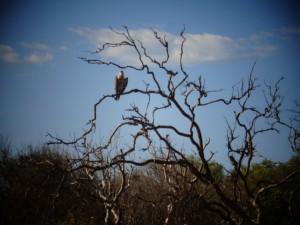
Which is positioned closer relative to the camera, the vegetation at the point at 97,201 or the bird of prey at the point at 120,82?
the bird of prey at the point at 120,82

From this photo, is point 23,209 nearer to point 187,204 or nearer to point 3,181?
point 3,181

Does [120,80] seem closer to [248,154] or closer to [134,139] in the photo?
[134,139]

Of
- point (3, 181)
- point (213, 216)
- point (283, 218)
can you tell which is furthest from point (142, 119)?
point (3, 181)

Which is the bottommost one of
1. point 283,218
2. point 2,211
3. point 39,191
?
point 283,218

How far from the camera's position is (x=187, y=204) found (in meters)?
4.91

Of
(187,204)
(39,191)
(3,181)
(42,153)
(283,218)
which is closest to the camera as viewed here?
(187,204)

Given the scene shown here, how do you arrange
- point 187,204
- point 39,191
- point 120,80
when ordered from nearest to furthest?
point 187,204, point 120,80, point 39,191

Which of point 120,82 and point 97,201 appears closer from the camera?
point 120,82

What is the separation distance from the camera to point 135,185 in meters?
17.0

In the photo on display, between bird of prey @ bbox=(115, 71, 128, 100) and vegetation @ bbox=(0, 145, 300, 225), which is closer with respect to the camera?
bird of prey @ bbox=(115, 71, 128, 100)

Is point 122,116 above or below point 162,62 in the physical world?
below

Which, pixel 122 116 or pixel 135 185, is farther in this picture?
pixel 135 185

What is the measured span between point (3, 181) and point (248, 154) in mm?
15677

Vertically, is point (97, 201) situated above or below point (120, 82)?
below
